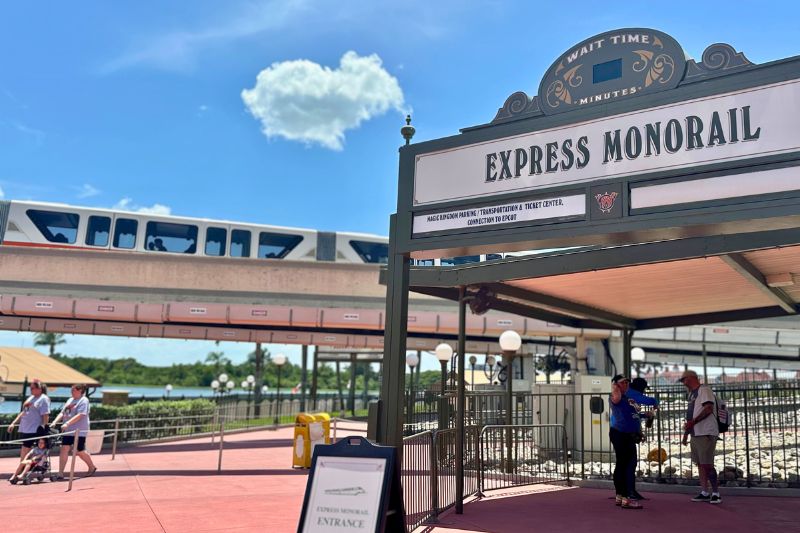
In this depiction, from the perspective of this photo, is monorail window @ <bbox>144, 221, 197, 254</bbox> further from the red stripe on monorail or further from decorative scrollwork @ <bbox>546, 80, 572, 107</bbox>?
decorative scrollwork @ <bbox>546, 80, 572, 107</bbox>

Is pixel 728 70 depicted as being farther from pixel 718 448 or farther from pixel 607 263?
pixel 718 448

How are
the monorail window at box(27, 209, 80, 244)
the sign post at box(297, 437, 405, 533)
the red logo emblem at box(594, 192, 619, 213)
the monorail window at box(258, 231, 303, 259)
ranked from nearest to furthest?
the sign post at box(297, 437, 405, 533)
the red logo emblem at box(594, 192, 619, 213)
the monorail window at box(27, 209, 80, 244)
the monorail window at box(258, 231, 303, 259)

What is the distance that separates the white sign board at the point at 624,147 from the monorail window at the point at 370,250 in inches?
813

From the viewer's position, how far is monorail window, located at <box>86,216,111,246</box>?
24031mm

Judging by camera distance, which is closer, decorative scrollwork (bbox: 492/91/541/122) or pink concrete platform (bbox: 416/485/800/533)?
decorative scrollwork (bbox: 492/91/541/122)

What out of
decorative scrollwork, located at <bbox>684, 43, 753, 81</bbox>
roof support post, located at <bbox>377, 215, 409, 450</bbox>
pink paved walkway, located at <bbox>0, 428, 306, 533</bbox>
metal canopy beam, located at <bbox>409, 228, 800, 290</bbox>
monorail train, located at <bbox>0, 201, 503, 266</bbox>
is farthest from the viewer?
monorail train, located at <bbox>0, 201, 503, 266</bbox>

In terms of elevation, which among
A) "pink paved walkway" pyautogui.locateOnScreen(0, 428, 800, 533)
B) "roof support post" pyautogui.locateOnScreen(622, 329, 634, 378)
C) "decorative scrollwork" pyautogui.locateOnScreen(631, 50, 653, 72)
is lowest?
"pink paved walkway" pyautogui.locateOnScreen(0, 428, 800, 533)

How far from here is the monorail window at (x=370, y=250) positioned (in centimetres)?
2723

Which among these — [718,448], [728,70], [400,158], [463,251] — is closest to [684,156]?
[728,70]

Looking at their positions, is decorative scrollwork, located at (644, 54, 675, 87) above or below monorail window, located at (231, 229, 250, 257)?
below

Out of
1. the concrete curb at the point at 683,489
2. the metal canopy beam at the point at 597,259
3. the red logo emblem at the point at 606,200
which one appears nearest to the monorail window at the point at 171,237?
A: the metal canopy beam at the point at 597,259

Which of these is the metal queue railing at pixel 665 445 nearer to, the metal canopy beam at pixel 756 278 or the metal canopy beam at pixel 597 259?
the metal canopy beam at pixel 756 278

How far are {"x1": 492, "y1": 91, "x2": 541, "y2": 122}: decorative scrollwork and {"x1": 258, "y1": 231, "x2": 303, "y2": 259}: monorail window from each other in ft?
67.5

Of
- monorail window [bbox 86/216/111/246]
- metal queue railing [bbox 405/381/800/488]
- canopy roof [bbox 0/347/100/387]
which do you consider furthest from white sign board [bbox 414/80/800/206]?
monorail window [bbox 86/216/111/246]
